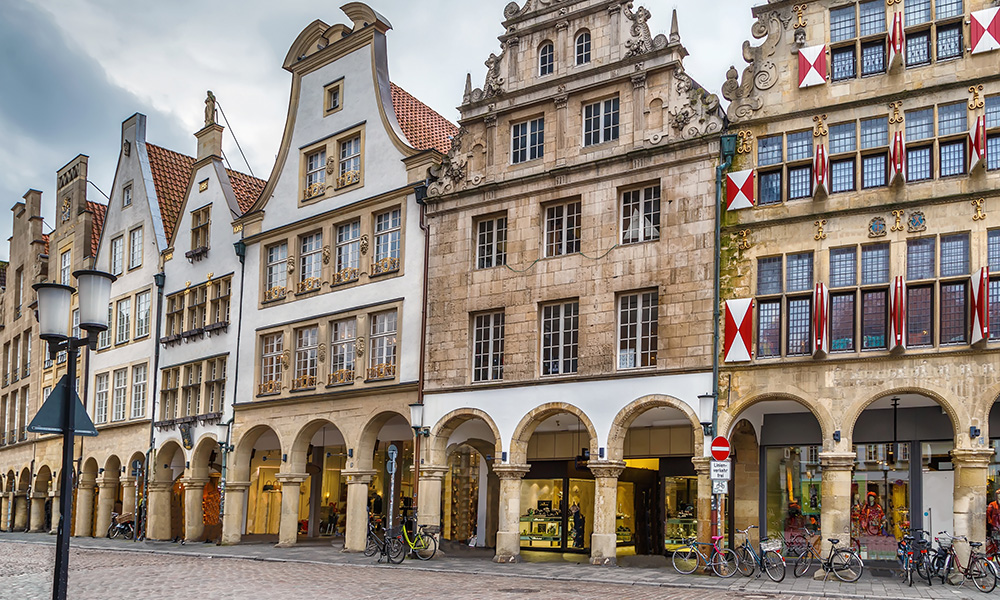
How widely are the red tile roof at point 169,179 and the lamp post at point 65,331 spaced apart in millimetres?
31889

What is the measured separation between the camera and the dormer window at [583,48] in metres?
28.4

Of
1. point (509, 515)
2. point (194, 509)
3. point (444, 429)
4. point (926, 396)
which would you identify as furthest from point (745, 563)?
point (194, 509)

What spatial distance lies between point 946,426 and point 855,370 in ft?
8.54

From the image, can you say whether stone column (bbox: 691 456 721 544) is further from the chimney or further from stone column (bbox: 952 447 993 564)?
the chimney

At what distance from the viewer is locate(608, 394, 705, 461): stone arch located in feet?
82.1

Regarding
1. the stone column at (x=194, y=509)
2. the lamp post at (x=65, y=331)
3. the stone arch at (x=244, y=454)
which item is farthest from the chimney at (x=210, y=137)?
the lamp post at (x=65, y=331)

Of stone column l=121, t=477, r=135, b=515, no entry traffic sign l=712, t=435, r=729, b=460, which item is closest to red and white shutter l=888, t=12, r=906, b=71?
no entry traffic sign l=712, t=435, r=729, b=460

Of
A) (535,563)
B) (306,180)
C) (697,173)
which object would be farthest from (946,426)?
Answer: (306,180)

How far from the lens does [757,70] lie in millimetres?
25188

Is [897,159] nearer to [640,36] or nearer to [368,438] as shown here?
[640,36]

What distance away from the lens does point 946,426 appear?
23.7 meters

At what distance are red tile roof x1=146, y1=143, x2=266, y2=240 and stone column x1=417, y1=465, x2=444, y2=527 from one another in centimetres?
1566

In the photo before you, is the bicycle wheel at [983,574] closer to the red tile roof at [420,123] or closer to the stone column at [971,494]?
the stone column at [971,494]

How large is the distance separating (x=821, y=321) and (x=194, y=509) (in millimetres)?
23829
